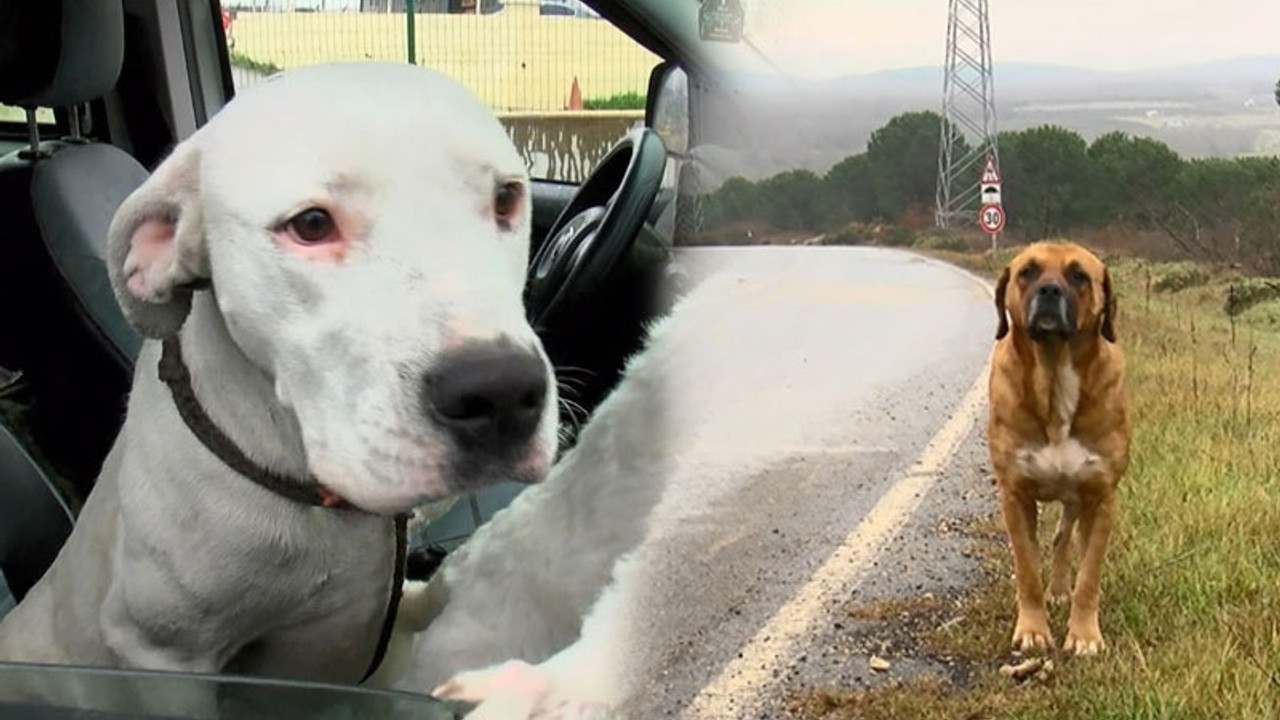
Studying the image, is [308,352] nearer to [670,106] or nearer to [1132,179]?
[670,106]

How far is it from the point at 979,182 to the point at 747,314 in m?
0.21

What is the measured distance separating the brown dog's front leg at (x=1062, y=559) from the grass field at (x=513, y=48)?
462 mm

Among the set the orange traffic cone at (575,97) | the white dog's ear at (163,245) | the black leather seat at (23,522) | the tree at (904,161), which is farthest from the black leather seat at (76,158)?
the tree at (904,161)

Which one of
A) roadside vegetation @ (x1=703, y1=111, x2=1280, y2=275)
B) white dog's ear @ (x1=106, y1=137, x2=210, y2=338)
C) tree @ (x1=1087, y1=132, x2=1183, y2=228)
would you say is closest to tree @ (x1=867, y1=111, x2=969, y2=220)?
roadside vegetation @ (x1=703, y1=111, x2=1280, y2=275)

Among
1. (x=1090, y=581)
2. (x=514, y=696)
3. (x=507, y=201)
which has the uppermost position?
(x=507, y=201)

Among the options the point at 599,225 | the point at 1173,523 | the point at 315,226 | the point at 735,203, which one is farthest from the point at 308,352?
the point at 1173,523

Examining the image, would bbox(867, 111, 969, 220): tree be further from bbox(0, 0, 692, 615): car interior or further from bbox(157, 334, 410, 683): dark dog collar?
bbox(157, 334, 410, 683): dark dog collar

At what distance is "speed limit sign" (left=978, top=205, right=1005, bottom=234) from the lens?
3.84ft

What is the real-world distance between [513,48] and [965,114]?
35cm

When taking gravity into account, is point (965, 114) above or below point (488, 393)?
above

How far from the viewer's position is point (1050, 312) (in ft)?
3.81

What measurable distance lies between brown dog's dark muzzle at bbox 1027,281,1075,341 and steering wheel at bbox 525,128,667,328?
0.30 metres

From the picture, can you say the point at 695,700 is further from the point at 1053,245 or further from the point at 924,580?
the point at 1053,245

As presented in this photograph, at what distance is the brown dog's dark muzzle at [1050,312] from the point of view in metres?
1.16
